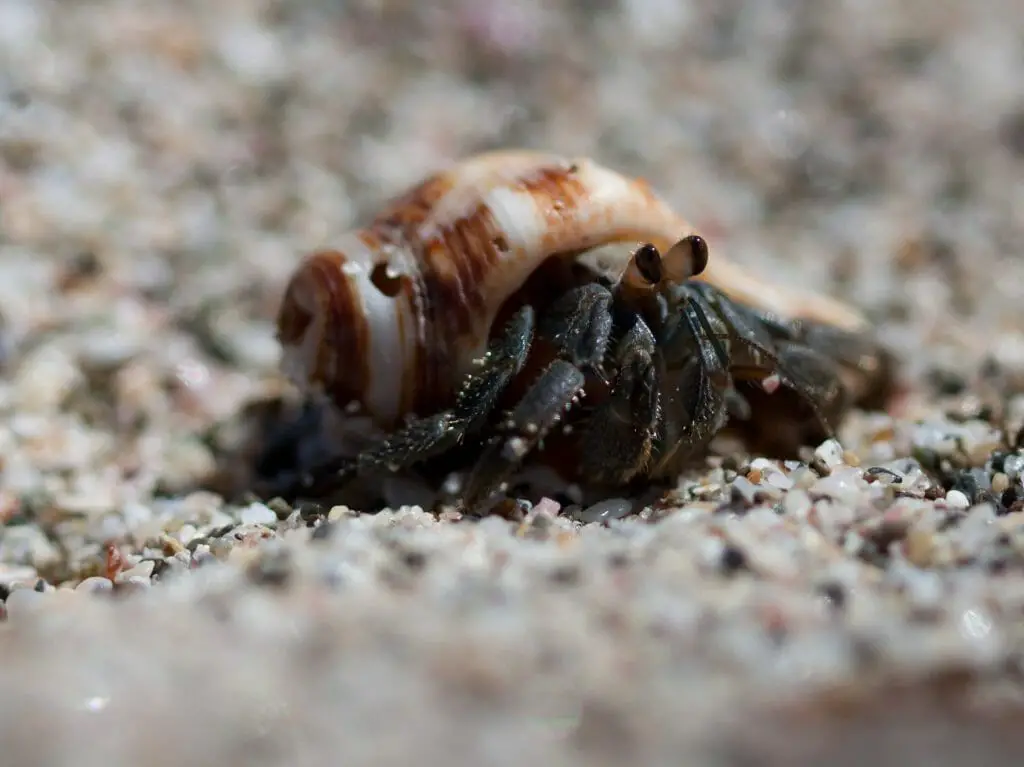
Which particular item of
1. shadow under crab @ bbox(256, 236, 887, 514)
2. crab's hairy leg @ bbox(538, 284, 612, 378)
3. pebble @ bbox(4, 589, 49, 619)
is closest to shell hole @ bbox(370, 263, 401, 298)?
shadow under crab @ bbox(256, 236, 887, 514)

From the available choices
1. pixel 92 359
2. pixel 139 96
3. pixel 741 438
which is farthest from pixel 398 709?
pixel 139 96

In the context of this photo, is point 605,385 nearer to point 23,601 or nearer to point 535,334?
point 535,334

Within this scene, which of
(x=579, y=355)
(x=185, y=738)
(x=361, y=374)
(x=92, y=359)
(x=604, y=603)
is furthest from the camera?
(x=92, y=359)

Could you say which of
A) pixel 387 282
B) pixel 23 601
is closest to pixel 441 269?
pixel 387 282

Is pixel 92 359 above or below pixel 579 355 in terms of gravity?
below

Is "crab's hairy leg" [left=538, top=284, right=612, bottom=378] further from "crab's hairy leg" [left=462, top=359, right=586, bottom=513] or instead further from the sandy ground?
the sandy ground

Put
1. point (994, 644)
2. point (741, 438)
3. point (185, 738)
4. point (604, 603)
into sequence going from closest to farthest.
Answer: point (185, 738) → point (994, 644) → point (604, 603) → point (741, 438)

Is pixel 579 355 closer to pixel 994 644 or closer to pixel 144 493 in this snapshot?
pixel 994 644
